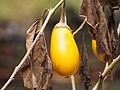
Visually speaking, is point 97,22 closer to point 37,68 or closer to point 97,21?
point 97,21

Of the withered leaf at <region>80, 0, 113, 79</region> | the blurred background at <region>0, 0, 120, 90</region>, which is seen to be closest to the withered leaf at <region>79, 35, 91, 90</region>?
the withered leaf at <region>80, 0, 113, 79</region>

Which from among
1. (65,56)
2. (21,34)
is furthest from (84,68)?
(21,34)

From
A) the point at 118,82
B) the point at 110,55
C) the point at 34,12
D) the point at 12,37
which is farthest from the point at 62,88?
the point at 110,55

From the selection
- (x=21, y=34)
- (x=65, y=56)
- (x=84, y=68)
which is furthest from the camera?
(x=21, y=34)

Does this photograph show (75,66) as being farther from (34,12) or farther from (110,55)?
(34,12)

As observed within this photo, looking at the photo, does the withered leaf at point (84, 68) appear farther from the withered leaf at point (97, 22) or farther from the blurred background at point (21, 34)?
the blurred background at point (21, 34)

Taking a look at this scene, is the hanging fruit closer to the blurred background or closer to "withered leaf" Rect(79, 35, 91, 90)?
"withered leaf" Rect(79, 35, 91, 90)
